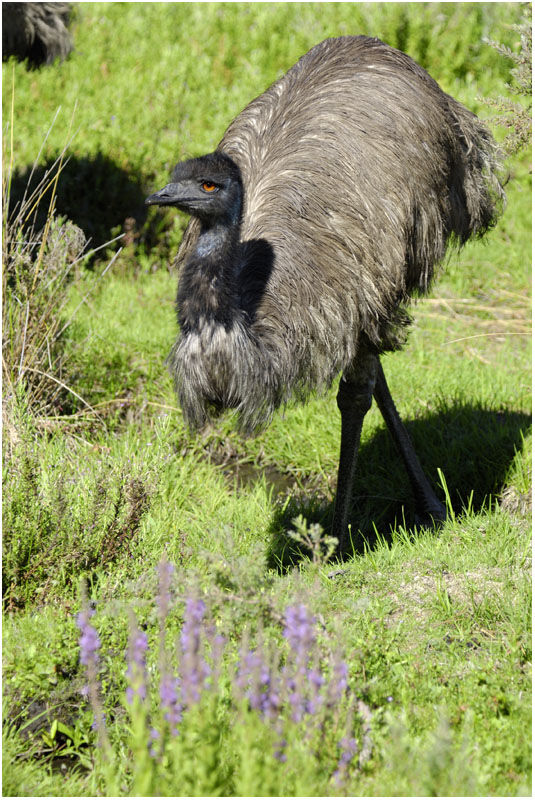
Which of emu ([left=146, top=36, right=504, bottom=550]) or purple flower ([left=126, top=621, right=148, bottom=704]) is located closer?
purple flower ([left=126, top=621, right=148, bottom=704])

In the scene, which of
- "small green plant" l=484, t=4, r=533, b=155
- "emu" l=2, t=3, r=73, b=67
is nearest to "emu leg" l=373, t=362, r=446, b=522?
"small green plant" l=484, t=4, r=533, b=155

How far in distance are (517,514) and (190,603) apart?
115 inches

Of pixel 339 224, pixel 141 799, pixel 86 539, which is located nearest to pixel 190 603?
pixel 141 799

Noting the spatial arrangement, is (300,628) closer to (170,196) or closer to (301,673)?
(301,673)

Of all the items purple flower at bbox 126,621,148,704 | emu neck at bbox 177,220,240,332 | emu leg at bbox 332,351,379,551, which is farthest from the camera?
emu leg at bbox 332,351,379,551

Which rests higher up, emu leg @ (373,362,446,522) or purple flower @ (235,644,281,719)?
purple flower @ (235,644,281,719)

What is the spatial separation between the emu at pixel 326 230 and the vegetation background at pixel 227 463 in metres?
0.51

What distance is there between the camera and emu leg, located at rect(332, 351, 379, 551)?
4.98 meters

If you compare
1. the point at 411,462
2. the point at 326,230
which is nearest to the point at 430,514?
the point at 411,462

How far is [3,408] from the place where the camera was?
513 cm

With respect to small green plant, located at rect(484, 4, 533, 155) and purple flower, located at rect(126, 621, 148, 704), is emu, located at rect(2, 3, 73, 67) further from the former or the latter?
purple flower, located at rect(126, 621, 148, 704)

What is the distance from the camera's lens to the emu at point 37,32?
7.74 metres

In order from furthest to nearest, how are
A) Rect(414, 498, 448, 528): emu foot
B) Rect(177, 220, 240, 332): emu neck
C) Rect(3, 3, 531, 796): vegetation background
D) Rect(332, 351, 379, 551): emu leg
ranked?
Rect(414, 498, 448, 528): emu foot, Rect(332, 351, 379, 551): emu leg, Rect(177, 220, 240, 332): emu neck, Rect(3, 3, 531, 796): vegetation background

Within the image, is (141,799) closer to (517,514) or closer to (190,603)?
(190,603)
